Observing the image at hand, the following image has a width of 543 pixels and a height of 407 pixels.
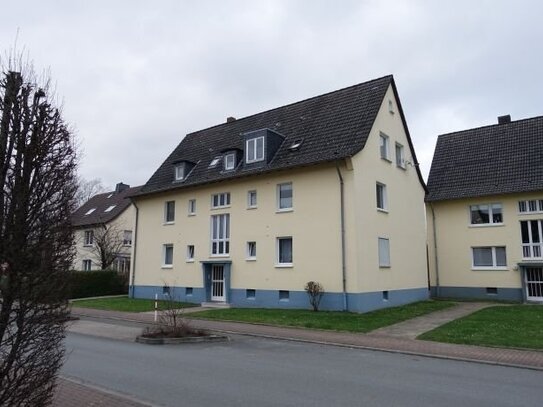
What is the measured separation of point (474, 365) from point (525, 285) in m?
17.1

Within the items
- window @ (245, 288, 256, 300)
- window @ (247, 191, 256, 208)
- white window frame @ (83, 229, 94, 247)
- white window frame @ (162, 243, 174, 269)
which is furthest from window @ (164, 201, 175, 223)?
white window frame @ (83, 229, 94, 247)

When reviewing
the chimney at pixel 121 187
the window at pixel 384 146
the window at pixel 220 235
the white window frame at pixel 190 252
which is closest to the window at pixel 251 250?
the window at pixel 220 235

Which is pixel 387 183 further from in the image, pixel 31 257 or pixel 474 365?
pixel 31 257

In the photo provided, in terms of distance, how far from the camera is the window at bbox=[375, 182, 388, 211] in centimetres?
2297

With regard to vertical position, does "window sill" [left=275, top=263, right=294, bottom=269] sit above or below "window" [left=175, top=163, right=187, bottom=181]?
below

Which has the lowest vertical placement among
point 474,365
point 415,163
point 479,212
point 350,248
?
point 474,365

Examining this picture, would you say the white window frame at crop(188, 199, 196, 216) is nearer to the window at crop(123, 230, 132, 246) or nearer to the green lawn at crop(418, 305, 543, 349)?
the green lawn at crop(418, 305, 543, 349)

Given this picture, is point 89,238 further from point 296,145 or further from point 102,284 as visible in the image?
point 296,145

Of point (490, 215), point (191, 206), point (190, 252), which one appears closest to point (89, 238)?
point (191, 206)

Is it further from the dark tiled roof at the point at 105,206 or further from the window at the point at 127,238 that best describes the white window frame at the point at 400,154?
the window at the point at 127,238

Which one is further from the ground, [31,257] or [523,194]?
[523,194]

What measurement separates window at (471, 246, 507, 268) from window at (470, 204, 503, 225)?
146 centimetres

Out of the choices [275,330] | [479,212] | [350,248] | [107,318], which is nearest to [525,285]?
[479,212]

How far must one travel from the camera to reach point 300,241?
21609 mm
